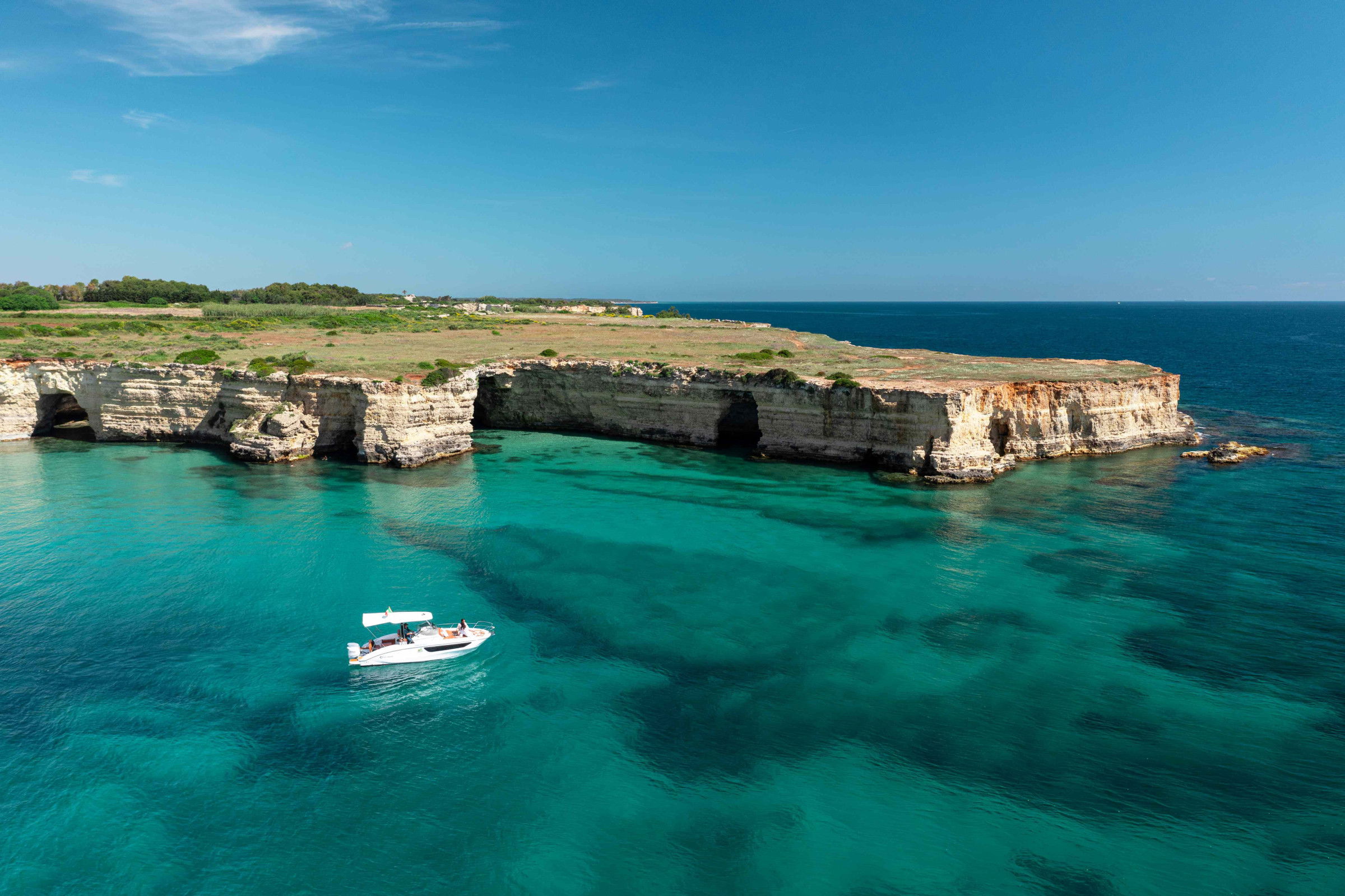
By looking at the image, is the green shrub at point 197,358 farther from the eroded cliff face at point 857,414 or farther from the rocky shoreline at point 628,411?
the eroded cliff face at point 857,414

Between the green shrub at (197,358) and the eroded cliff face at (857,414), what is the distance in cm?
1791

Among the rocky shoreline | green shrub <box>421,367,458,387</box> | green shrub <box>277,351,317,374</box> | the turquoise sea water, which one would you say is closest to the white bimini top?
the turquoise sea water

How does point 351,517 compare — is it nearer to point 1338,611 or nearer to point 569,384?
point 569,384

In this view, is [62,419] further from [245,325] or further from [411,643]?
[411,643]

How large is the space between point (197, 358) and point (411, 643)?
123 feet

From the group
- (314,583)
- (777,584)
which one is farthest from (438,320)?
(777,584)

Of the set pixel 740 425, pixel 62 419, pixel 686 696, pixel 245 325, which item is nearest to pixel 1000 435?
pixel 740 425

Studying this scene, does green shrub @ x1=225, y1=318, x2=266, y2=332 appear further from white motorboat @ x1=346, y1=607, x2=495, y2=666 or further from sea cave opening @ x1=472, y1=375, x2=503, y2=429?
white motorboat @ x1=346, y1=607, x2=495, y2=666

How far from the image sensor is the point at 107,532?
28.5 m

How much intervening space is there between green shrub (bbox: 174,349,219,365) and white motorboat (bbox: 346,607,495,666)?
35.1 metres

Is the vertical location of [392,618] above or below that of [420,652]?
above

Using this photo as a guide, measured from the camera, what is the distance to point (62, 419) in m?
50.6

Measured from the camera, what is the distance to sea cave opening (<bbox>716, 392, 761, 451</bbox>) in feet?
149

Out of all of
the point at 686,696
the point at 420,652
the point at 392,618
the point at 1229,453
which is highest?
the point at 1229,453
